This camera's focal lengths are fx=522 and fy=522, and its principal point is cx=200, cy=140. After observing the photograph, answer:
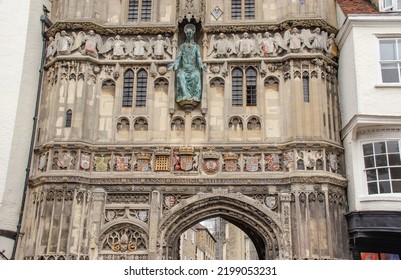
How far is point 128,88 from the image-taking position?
19.5 meters

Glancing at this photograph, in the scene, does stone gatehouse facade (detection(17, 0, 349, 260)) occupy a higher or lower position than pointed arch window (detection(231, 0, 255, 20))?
lower

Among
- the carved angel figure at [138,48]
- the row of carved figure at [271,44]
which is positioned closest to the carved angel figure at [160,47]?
the carved angel figure at [138,48]

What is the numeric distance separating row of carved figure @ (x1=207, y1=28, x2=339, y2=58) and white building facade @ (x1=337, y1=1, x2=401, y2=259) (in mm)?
812

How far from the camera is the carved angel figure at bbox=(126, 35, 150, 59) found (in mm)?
19609

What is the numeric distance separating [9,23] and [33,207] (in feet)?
22.8

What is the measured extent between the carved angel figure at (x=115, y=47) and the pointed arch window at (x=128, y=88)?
2.39 feet

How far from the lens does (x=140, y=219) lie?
17766 millimetres

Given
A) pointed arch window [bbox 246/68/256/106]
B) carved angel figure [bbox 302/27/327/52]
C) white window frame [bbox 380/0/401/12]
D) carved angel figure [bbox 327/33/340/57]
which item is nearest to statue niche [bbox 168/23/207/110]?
Result: pointed arch window [bbox 246/68/256/106]

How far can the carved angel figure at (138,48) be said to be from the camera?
19.6m

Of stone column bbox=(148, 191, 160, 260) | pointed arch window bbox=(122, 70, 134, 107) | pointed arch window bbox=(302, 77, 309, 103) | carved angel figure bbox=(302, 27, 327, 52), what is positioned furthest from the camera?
pointed arch window bbox=(122, 70, 134, 107)

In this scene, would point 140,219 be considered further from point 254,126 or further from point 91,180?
point 254,126

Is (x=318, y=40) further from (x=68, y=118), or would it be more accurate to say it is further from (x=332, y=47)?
(x=68, y=118)

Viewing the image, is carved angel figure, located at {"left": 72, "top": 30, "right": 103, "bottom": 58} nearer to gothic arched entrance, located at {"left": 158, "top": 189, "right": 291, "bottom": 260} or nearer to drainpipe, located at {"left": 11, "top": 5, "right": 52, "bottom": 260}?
drainpipe, located at {"left": 11, "top": 5, "right": 52, "bottom": 260}

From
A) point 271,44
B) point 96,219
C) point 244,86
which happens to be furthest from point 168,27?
point 96,219
